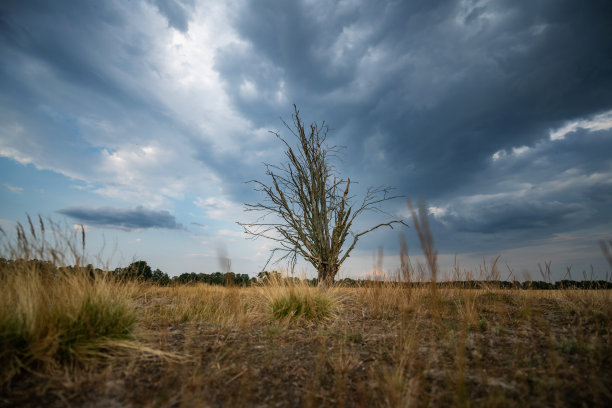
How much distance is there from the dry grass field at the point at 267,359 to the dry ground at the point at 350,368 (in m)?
0.01

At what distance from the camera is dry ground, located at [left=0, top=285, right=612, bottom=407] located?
7.09 ft

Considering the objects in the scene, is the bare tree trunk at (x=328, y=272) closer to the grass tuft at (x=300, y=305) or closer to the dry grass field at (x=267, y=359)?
the grass tuft at (x=300, y=305)

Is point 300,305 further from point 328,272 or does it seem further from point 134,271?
point 134,271

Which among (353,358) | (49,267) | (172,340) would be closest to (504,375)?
(353,358)

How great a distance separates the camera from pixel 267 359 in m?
2.92

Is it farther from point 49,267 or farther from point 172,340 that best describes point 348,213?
point 49,267

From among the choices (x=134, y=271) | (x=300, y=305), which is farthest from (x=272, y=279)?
(x=134, y=271)

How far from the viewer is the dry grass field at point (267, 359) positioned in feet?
7.18

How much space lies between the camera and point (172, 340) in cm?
344

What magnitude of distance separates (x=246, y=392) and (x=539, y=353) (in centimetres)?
312

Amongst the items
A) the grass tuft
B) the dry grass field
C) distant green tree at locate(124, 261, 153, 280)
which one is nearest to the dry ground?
the dry grass field

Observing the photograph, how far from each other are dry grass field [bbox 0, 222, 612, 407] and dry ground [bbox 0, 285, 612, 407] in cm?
1

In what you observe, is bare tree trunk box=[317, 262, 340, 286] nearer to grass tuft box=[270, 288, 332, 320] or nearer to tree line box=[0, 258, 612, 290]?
tree line box=[0, 258, 612, 290]

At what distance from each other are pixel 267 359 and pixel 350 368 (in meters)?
0.91
